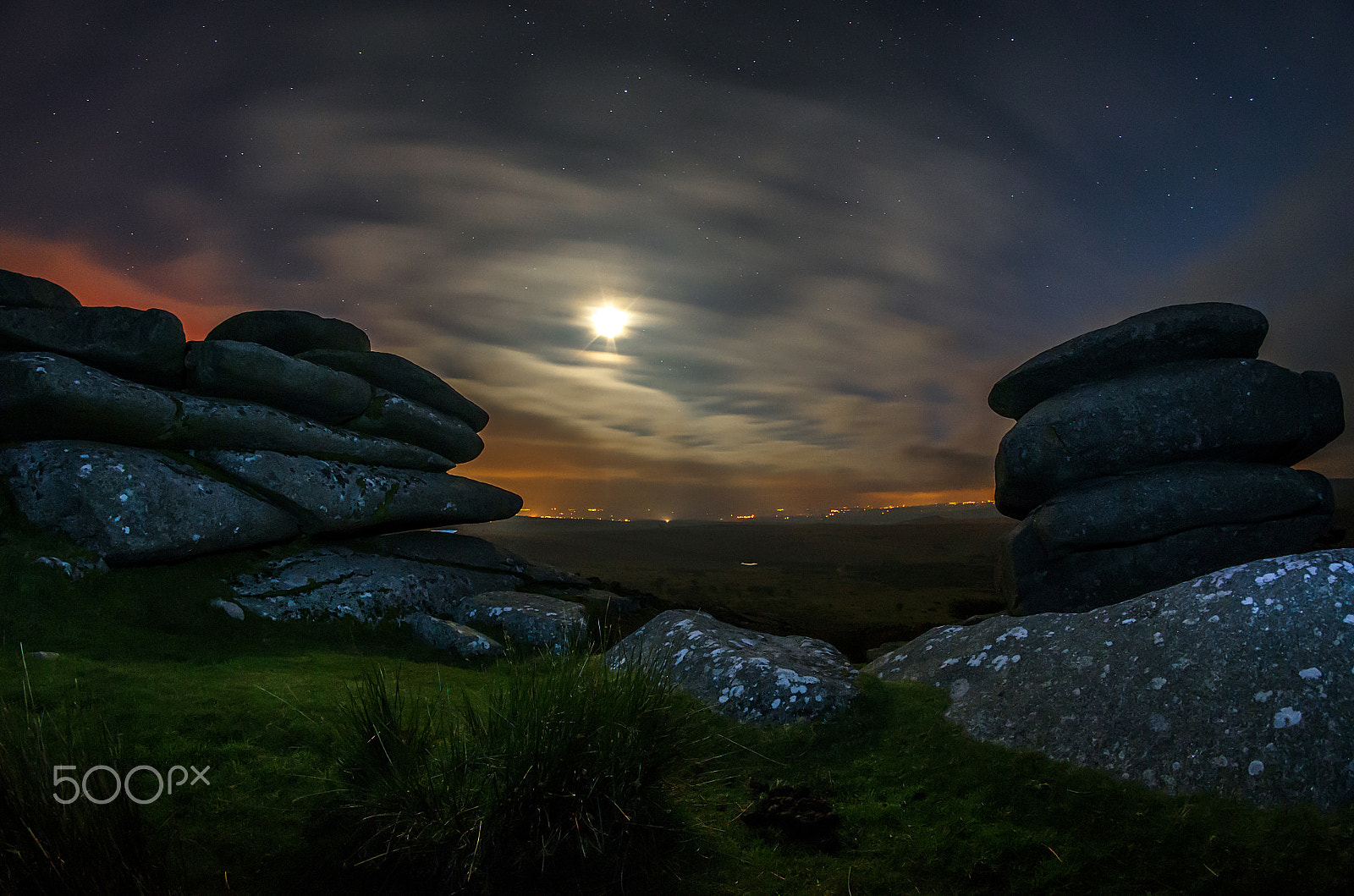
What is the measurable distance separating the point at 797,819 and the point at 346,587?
12196 millimetres

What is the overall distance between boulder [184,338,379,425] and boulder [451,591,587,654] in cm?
696

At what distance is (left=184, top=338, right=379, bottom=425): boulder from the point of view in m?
15.2

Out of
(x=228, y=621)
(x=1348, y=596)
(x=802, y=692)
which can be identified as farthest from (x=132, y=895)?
(x=228, y=621)

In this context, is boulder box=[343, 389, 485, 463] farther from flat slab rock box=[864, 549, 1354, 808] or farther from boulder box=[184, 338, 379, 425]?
flat slab rock box=[864, 549, 1354, 808]

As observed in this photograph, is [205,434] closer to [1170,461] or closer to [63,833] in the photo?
[63,833]

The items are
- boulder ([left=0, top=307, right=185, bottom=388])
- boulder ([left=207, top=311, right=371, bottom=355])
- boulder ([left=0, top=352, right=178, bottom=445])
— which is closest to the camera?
boulder ([left=0, top=352, right=178, bottom=445])

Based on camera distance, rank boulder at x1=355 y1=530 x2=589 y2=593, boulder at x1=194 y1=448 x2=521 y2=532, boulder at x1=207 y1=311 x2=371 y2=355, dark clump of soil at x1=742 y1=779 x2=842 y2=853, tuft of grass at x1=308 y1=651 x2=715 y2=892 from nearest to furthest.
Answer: tuft of grass at x1=308 y1=651 x2=715 y2=892 → dark clump of soil at x1=742 y1=779 x2=842 y2=853 → boulder at x1=194 y1=448 x2=521 y2=532 → boulder at x1=355 y1=530 x2=589 y2=593 → boulder at x1=207 y1=311 x2=371 y2=355

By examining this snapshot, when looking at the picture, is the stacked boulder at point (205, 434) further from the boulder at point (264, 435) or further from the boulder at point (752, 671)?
the boulder at point (752, 671)

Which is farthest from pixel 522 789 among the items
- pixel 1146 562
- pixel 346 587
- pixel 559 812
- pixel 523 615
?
pixel 1146 562

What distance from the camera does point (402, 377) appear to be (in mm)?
19766

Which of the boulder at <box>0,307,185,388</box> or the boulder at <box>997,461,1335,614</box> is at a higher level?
the boulder at <box>0,307,185,388</box>

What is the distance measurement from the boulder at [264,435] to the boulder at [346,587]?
2.91m

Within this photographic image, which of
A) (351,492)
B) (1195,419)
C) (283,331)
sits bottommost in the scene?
(351,492)

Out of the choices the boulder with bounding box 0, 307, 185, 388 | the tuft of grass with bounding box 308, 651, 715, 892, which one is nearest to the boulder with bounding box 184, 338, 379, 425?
the boulder with bounding box 0, 307, 185, 388
